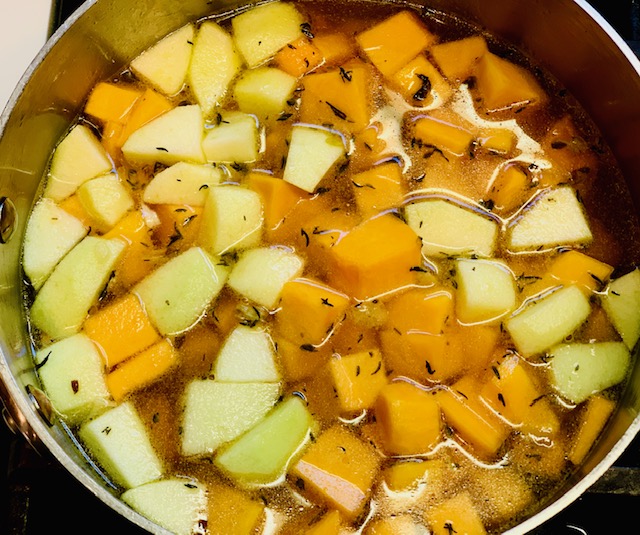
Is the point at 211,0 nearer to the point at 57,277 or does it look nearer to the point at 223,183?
the point at 223,183

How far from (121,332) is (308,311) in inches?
15.7

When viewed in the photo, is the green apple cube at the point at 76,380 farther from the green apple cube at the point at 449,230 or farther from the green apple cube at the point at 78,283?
the green apple cube at the point at 449,230

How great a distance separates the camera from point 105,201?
5.07 feet

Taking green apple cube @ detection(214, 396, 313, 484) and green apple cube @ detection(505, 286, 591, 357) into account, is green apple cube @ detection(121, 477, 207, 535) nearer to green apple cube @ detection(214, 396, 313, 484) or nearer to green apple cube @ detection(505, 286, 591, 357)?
green apple cube @ detection(214, 396, 313, 484)

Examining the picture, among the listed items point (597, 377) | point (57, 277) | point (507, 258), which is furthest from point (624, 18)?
point (57, 277)

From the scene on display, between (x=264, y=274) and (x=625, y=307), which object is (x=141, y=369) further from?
(x=625, y=307)

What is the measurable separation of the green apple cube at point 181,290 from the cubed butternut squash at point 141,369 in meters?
0.04

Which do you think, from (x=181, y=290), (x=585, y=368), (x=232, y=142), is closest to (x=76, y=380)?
(x=181, y=290)

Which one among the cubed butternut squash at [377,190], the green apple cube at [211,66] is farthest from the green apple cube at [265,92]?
the cubed butternut squash at [377,190]

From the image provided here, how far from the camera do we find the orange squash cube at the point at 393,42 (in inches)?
65.6

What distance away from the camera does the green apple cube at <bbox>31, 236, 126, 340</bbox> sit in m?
1.48

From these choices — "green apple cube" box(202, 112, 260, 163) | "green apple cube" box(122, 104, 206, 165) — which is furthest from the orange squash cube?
"green apple cube" box(122, 104, 206, 165)

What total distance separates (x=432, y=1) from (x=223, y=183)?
28.7 inches

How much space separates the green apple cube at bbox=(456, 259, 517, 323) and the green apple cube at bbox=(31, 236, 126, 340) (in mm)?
743
